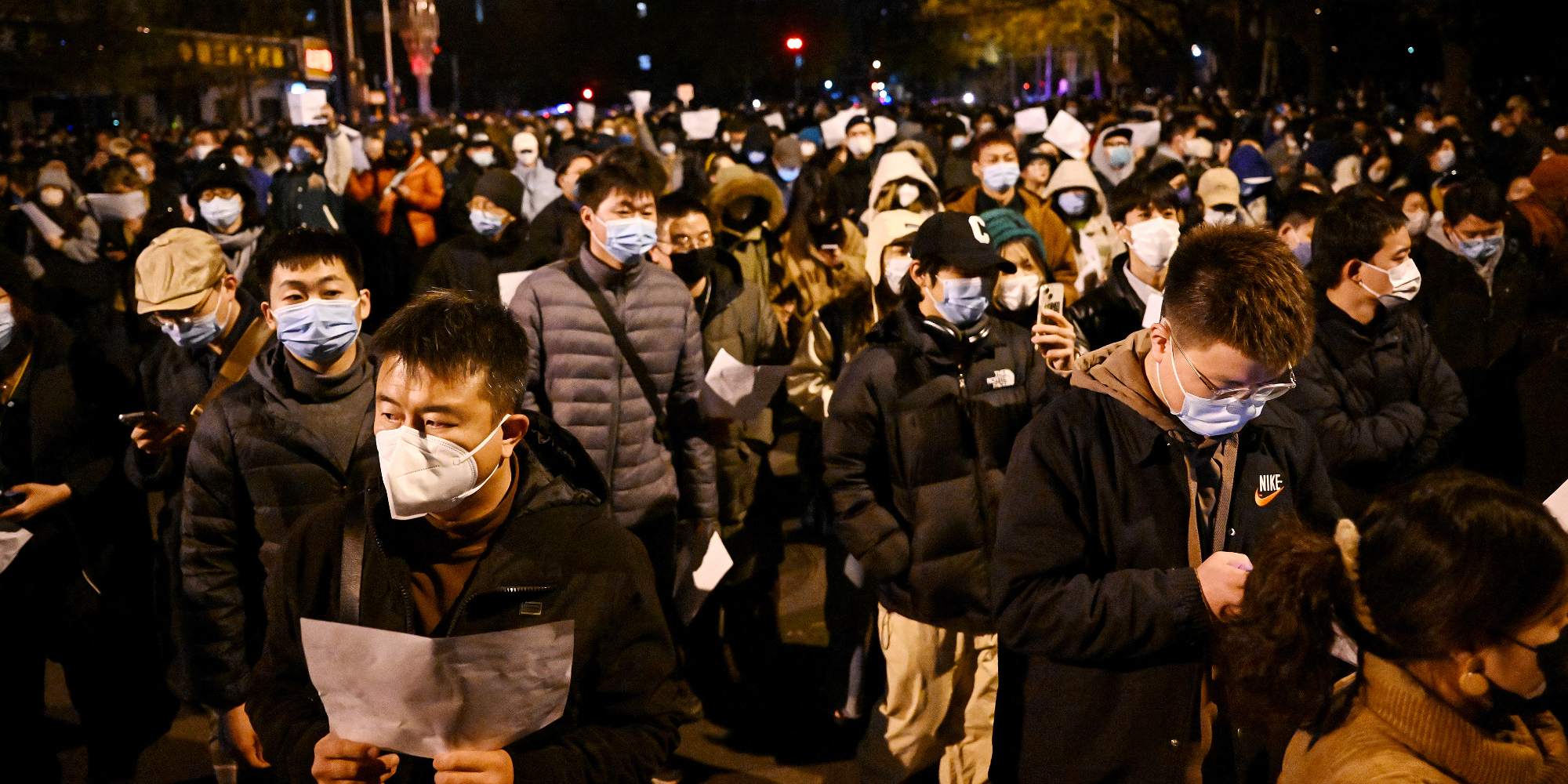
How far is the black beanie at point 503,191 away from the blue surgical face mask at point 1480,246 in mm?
5511

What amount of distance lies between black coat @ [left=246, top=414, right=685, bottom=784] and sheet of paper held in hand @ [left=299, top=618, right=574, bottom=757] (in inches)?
5.6

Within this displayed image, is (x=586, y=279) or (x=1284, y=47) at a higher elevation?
(x=1284, y=47)

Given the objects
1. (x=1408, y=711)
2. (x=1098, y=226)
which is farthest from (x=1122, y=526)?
(x=1098, y=226)

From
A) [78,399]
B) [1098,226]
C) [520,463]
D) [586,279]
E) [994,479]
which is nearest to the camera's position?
[520,463]

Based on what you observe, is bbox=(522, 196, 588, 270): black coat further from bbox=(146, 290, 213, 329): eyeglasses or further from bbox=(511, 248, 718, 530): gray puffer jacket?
bbox=(146, 290, 213, 329): eyeglasses

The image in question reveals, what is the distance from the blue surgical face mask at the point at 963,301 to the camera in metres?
4.21

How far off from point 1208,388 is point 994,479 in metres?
1.55

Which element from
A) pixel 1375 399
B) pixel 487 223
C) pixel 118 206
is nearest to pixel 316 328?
pixel 1375 399

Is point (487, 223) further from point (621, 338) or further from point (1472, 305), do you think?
point (1472, 305)

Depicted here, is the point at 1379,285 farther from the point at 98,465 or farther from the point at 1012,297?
the point at 98,465

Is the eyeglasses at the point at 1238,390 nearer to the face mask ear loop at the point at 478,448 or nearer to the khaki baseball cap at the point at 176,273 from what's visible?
the face mask ear loop at the point at 478,448

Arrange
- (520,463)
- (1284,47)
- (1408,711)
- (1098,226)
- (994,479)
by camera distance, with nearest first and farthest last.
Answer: (1408,711) → (520,463) → (994,479) → (1098,226) → (1284,47)

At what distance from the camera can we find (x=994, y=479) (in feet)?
13.5

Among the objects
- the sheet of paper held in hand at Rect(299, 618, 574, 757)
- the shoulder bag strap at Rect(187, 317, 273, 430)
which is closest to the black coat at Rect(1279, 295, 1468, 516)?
the sheet of paper held in hand at Rect(299, 618, 574, 757)
